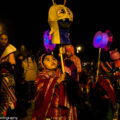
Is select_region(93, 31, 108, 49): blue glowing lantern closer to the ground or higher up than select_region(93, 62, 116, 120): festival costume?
higher up

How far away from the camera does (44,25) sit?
22.7 metres

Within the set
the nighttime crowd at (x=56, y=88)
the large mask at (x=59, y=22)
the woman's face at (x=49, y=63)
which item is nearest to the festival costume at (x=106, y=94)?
the nighttime crowd at (x=56, y=88)

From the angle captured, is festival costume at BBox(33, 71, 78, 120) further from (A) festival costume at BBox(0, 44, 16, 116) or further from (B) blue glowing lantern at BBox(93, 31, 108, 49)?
(B) blue glowing lantern at BBox(93, 31, 108, 49)

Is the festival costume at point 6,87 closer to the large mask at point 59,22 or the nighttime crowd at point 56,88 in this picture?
the nighttime crowd at point 56,88

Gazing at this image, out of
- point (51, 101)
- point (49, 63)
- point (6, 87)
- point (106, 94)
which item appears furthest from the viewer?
point (106, 94)

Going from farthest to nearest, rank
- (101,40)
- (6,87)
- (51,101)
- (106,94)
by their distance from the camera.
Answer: (101,40)
(106,94)
(6,87)
(51,101)

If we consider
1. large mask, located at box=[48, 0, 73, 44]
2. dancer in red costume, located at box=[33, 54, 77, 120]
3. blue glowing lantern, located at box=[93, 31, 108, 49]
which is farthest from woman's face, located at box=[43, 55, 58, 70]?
blue glowing lantern, located at box=[93, 31, 108, 49]

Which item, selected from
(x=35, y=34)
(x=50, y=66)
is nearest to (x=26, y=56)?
(x=50, y=66)

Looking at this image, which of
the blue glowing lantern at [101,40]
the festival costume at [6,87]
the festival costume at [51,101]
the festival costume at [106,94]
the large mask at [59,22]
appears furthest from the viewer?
the blue glowing lantern at [101,40]

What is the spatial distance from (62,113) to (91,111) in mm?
2391

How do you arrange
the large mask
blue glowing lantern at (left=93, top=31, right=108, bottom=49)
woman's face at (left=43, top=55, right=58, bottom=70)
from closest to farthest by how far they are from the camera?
1. the large mask
2. woman's face at (left=43, top=55, right=58, bottom=70)
3. blue glowing lantern at (left=93, top=31, right=108, bottom=49)

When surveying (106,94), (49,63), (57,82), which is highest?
(49,63)

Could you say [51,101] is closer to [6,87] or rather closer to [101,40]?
[6,87]

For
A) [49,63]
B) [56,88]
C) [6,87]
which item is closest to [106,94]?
[56,88]
